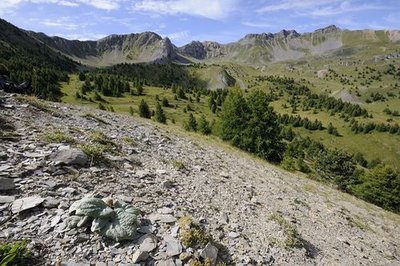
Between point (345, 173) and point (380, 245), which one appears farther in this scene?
point (345, 173)

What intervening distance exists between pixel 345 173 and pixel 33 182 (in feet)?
A: 273

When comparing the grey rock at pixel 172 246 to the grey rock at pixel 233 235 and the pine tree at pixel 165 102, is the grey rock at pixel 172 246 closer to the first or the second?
the grey rock at pixel 233 235

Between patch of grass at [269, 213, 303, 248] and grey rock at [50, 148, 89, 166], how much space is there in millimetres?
8918

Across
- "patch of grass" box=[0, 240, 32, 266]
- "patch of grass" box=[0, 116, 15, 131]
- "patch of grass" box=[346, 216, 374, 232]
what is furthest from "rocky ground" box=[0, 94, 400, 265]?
"patch of grass" box=[0, 116, 15, 131]

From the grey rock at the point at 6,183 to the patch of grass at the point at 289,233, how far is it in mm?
10341

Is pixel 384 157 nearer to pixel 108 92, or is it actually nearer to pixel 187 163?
pixel 108 92

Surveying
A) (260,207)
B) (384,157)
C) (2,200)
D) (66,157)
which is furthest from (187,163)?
(384,157)

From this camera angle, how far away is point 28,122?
1644 centimetres

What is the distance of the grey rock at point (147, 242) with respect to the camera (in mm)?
8727

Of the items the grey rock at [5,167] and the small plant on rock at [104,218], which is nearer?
the small plant on rock at [104,218]

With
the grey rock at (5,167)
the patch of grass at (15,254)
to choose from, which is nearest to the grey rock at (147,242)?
the patch of grass at (15,254)

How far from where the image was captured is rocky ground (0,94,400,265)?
853 cm

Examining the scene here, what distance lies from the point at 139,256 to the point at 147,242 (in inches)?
26.8

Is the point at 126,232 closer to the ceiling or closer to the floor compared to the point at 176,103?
closer to the ceiling
